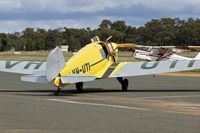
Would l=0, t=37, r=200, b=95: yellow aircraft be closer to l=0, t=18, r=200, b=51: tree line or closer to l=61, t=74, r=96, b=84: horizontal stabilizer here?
l=61, t=74, r=96, b=84: horizontal stabilizer

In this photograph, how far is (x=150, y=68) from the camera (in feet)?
77.0

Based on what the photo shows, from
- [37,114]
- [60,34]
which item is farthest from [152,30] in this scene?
[37,114]

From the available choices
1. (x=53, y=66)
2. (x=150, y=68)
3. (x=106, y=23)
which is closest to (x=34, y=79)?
(x=53, y=66)

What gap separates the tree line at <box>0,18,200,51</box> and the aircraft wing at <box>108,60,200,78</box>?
126622 millimetres

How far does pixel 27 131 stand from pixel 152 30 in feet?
525

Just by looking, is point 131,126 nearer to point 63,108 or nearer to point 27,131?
point 27,131

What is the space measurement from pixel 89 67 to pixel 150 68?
2809 millimetres

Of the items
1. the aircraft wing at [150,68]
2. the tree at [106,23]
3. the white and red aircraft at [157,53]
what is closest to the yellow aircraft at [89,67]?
the aircraft wing at [150,68]

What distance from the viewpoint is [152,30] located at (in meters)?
170

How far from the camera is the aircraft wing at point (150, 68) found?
23297mm

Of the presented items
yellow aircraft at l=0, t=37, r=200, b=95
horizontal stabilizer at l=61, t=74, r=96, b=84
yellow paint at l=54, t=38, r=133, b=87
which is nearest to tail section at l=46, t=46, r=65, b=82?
yellow aircraft at l=0, t=37, r=200, b=95

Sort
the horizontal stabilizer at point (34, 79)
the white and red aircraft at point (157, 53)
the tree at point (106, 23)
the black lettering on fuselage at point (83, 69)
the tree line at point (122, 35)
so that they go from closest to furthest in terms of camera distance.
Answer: the horizontal stabilizer at point (34, 79) → the black lettering on fuselage at point (83, 69) → the white and red aircraft at point (157, 53) → the tree line at point (122, 35) → the tree at point (106, 23)

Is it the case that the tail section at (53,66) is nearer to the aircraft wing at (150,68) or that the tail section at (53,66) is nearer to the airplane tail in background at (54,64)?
the airplane tail in background at (54,64)

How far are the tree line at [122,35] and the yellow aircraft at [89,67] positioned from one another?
125144 mm
